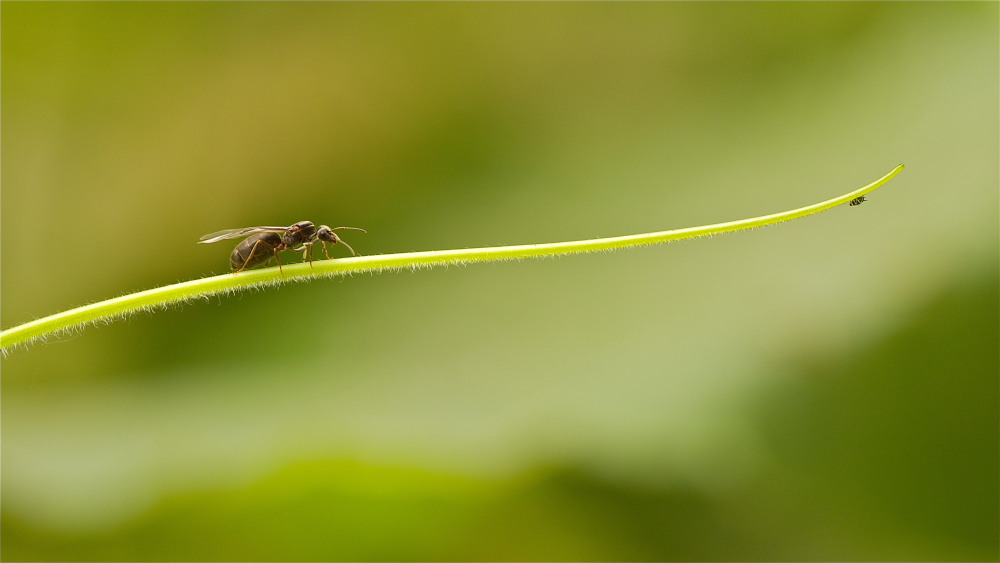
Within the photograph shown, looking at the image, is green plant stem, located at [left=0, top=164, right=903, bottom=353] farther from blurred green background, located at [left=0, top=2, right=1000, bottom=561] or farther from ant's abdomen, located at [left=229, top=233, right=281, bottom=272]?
blurred green background, located at [left=0, top=2, right=1000, bottom=561]

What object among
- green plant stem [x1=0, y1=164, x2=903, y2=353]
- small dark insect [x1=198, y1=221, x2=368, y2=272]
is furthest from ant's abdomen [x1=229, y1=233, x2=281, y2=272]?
green plant stem [x1=0, y1=164, x2=903, y2=353]

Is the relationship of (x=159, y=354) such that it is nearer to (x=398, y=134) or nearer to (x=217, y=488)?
(x=217, y=488)

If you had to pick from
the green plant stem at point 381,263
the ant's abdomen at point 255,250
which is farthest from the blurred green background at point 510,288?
the green plant stem at point 381,263

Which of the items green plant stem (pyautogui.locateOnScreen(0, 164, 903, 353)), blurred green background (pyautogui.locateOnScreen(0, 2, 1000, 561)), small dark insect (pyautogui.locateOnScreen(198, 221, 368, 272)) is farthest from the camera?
blurred green background (pyautogui.locateOnScreen(0, 2, 1000, 561))

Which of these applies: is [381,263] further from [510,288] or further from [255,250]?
[510,288]

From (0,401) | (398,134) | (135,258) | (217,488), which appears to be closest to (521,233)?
(398,134)

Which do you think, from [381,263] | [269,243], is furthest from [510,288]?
[381,263]
